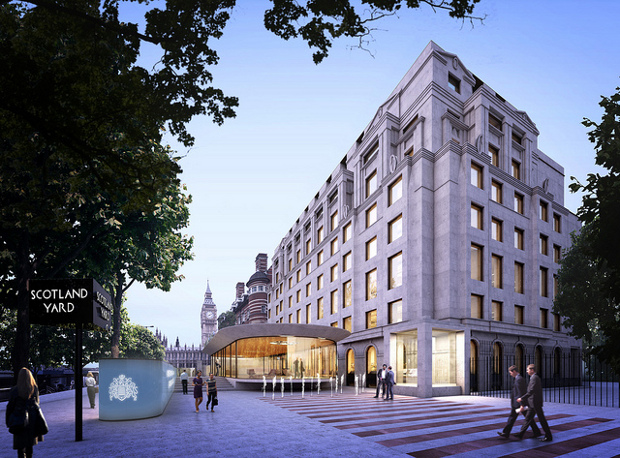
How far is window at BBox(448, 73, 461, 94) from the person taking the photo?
3457cm

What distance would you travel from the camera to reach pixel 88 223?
1894cm

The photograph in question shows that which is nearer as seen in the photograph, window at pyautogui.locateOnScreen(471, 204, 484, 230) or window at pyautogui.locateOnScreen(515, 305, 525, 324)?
window at pyautogui.locateOnScreen(471, 204, 484, 230)

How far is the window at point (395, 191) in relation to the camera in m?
33.9

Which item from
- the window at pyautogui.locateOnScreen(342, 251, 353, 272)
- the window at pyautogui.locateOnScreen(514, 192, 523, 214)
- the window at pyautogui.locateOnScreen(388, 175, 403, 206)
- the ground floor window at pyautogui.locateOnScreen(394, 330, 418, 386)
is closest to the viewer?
the ground floor window at pyautogui.locateOnScreen(394, 330, 418, 386)

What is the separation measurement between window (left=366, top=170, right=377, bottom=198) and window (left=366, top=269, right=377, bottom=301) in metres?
7.08

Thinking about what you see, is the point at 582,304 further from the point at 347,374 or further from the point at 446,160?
the point at 347,374

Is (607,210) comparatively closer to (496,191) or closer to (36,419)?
(36,419)

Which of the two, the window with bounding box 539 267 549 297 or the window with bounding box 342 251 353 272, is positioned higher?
the window with bounding box 342 251 353 272

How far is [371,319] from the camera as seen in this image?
37.2 meters

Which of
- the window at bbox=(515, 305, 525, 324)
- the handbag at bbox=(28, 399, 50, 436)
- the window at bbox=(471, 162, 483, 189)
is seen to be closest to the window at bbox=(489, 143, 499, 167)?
the window at bbox=(471, 162, 483, 189)

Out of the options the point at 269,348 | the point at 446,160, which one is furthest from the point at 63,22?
the point at 269,348

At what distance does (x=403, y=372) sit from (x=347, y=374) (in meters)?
10.5

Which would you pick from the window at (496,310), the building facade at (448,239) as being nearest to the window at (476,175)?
the building facade at (448,239)

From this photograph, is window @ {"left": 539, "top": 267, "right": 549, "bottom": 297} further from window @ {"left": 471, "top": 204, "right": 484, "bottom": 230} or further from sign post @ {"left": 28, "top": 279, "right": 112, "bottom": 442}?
sign post @ {"left": 28, "top": 279, "right": 112, "bottom": 442}
